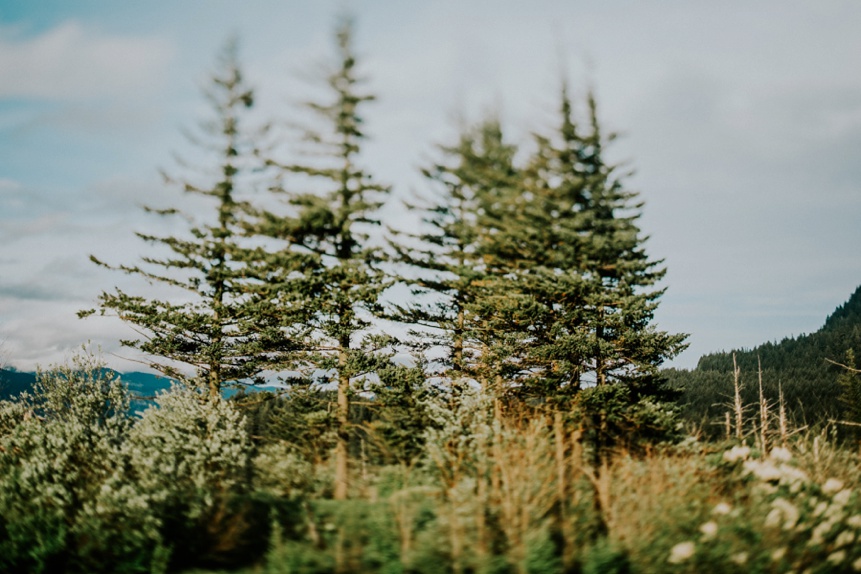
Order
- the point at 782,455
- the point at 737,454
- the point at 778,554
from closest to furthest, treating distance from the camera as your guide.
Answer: the point at 778,554 → the point at 782,455 → the point at 737,454

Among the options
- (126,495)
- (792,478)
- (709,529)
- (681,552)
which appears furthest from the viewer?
(792,478)

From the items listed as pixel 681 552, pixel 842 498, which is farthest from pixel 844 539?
pixel 681 552

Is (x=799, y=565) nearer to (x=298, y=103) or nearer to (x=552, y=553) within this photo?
(x=552, y=553)

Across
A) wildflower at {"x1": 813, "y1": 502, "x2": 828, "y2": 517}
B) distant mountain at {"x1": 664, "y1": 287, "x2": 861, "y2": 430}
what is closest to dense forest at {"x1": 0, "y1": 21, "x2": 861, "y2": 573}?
wildflower at {"x1": 813, "y1": 502, "x2": 828, "y2": 517}

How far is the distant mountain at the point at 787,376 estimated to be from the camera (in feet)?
317

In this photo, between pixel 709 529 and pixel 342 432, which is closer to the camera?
pixel 709 529

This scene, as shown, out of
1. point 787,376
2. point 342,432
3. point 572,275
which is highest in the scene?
point 572,275

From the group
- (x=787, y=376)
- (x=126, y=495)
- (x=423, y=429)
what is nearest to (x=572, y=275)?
(x=423, y=429)

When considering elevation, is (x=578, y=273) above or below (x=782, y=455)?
above

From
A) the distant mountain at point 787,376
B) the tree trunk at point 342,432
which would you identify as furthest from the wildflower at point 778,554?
the distant mountain at point 787,376

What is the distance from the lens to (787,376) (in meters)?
118

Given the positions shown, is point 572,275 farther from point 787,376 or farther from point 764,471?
point 787,376

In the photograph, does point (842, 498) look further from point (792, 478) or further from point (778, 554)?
point (778, 554)

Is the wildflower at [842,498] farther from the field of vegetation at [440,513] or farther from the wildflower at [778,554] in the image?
the wildflower at [778,554]
